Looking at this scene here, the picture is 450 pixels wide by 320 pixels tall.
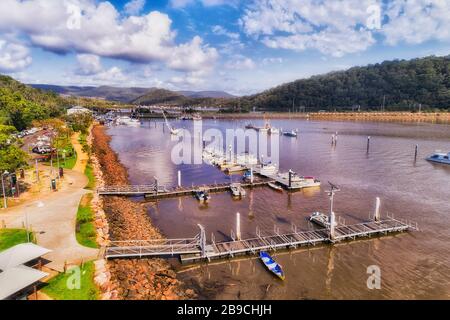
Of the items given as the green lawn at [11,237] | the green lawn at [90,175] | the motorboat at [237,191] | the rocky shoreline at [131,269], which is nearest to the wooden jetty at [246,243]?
the rocky shoreline at [131,269]

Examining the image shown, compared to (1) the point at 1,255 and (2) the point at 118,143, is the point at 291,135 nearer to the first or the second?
(2) the point at 118,143

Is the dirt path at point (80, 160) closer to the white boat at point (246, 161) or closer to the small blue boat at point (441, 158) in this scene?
the white boat at point (246, 161)

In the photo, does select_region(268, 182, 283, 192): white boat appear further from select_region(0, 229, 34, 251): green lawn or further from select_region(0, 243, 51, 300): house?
select_region(0, 243, 51, 300): house

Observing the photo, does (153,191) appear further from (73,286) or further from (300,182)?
(73,286)

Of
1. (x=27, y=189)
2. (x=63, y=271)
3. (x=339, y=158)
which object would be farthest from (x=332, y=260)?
(x=339, y=158)

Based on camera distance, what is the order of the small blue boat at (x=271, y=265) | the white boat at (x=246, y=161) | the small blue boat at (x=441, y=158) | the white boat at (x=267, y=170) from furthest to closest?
the small blue boat at (x=441, y=158) < the white boat at (x=246, y=161) < the white boat at (x=267, y=170) < the small blue boat at (x=271, y=265)

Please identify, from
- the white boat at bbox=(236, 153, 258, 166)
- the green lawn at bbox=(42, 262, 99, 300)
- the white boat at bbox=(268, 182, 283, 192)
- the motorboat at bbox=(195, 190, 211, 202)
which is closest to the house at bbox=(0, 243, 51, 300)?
the green lawn at bbox=(42, 262, 99, 300)

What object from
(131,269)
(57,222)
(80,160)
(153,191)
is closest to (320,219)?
(131,269)
